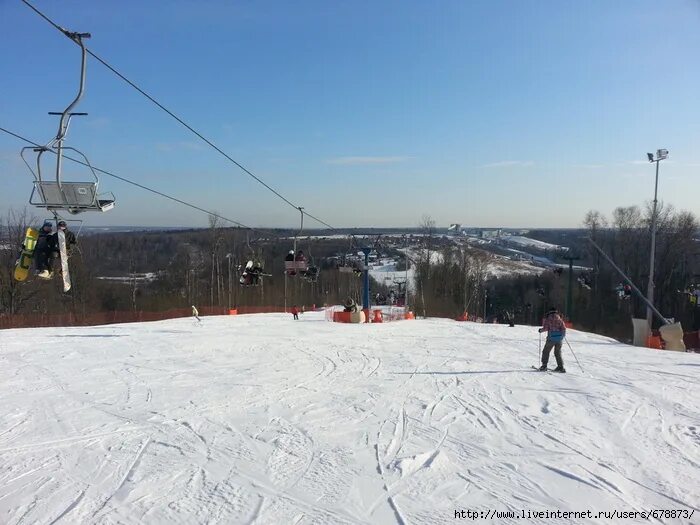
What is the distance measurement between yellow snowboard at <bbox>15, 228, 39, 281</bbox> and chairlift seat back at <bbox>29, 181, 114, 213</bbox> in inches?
117

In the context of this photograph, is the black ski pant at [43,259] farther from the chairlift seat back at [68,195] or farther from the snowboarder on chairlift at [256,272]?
the snowboarder on chairlift at [256,272]

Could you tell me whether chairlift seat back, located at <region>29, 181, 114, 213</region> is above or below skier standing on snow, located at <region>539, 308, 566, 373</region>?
above

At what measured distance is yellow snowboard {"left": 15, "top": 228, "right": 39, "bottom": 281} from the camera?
12.1 meters

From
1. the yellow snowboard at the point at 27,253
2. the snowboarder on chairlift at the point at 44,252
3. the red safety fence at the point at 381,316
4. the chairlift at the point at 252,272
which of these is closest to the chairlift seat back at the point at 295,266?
the chairlift at the point at 252,272

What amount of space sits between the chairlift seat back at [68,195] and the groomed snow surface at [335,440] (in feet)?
11.0

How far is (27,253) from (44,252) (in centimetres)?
119

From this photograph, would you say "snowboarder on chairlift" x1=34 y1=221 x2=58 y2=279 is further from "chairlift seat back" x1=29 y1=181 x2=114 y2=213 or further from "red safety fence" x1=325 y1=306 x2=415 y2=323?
"red safety fence" x1=325 y1=306 x2=415 y2=323

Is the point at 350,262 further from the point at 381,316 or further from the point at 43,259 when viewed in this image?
the point at 43,259

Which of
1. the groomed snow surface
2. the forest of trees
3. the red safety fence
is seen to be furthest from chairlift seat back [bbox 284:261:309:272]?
the forest of trees

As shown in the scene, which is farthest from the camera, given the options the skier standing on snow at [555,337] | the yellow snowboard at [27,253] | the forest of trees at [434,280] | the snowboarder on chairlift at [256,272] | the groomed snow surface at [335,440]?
the forest of trees at [434,280]

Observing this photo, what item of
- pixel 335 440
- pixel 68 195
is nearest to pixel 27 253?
pixel 68 195

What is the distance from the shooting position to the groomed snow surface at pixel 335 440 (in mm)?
4918

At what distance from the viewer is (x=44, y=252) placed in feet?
37.4

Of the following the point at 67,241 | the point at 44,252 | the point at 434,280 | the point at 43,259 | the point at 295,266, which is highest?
the point at 67,241
